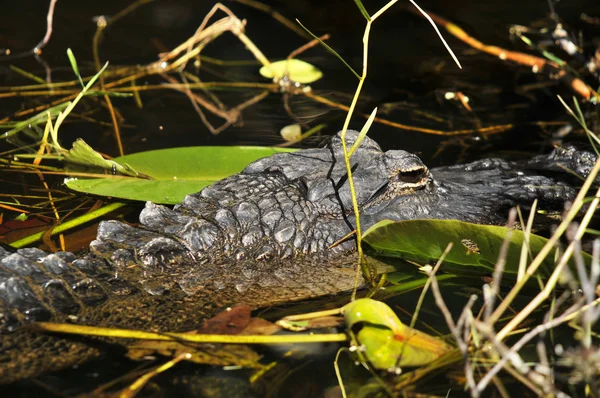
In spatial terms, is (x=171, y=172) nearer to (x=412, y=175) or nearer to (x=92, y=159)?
(x=92, y=159)

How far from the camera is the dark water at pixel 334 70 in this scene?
4980 millimetres

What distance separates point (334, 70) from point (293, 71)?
0.39m

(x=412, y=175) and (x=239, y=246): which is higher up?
(x=412, y=175)

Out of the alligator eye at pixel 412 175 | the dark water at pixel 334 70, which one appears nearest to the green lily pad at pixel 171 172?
the dark water at pixel 334 70

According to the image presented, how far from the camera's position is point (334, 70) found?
20.2 ft

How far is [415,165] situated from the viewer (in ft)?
11.4

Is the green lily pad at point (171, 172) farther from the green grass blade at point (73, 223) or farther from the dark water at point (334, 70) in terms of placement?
the dark water at point (334, 70)

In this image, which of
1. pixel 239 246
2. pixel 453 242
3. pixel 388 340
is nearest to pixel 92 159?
pixel 239 246

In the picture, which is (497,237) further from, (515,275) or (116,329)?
(116,329)

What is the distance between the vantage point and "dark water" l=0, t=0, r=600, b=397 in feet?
16.3

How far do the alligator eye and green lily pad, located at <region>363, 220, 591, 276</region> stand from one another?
271mm

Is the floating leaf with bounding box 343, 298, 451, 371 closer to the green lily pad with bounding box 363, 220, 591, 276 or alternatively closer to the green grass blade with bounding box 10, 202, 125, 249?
the green lily pad with bounding box 363, 220, 591, 276

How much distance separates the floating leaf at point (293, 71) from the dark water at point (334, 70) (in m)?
0.10

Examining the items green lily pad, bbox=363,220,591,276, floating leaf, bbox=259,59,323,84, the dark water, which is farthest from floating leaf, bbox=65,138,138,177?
floating leaf, bbox=259,59,323,84
